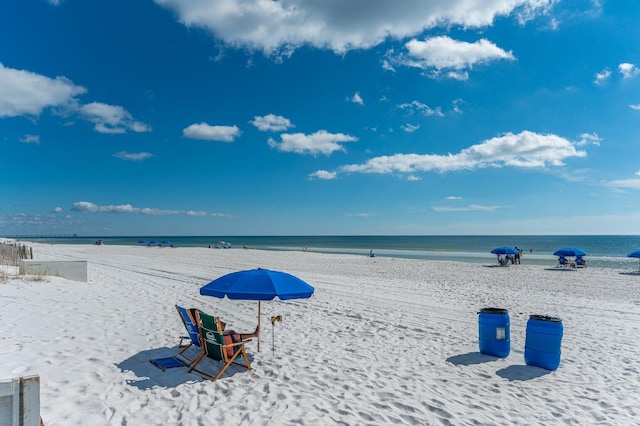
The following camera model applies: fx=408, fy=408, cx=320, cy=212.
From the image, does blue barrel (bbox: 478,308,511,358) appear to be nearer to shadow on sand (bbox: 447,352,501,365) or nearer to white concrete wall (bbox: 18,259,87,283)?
shadow on sand (bbox: 447,352,501,365)

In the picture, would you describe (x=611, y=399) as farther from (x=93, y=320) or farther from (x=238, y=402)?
(x=93, y=320)

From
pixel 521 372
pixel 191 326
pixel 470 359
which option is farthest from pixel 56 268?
pixel 521 372

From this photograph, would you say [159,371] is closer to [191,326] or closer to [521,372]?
[191,326]

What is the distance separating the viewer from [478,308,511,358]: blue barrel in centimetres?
643

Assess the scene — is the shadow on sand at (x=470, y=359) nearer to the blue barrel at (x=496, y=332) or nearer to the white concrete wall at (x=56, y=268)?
the blue barrel at (x=496, y=332)

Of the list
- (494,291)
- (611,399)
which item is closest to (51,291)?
(611,399)

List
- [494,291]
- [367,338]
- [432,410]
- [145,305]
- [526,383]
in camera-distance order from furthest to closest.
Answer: [494,291], [145,305], [367,338], [526,383], [432,410]

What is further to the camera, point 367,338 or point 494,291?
point 494,291

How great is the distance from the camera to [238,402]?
15.2 feet

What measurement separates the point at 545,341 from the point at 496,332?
721mm

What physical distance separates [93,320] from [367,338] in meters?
5.48

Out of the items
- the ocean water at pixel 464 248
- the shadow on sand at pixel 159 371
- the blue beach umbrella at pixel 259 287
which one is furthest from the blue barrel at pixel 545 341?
the ocean water at pixel 464 248

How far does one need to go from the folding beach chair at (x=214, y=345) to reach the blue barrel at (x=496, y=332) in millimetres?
3761

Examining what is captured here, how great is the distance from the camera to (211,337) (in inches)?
219
